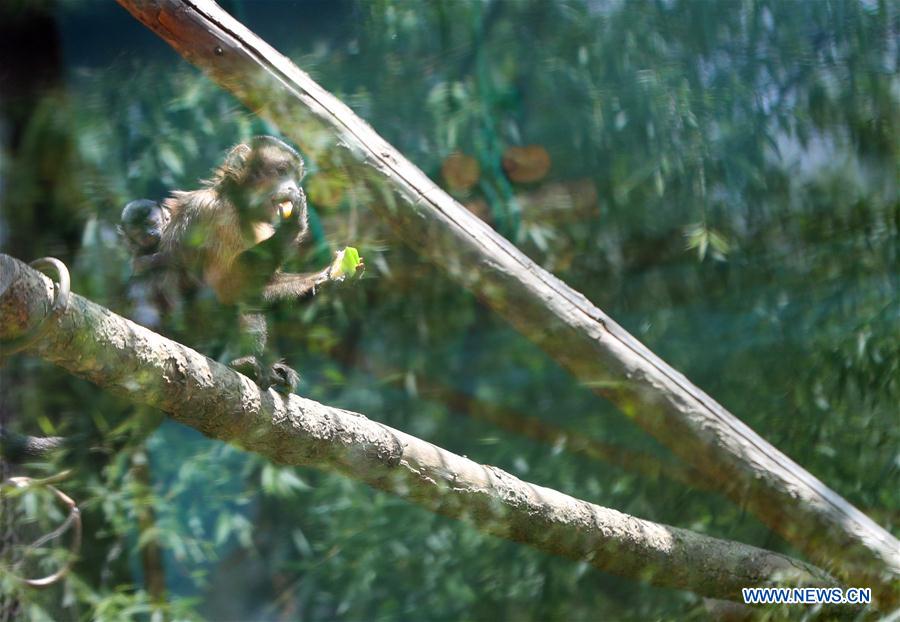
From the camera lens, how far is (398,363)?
110 inches

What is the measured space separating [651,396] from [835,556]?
0.57 metres

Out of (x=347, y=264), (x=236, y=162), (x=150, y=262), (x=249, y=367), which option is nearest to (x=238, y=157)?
(x=236, y=162)

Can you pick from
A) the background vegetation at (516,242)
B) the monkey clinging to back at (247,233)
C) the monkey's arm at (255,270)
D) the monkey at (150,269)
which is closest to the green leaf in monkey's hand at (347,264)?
the monkey clinging to back at (247,233)

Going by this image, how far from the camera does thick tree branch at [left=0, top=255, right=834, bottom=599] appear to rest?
112cm

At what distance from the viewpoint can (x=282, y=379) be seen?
145 cm

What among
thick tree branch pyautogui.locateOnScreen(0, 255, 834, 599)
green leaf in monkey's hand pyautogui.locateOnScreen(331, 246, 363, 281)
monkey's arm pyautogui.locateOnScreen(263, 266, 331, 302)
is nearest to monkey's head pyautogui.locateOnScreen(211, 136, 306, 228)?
monkey's arm pyautogui.locateOnScreen(263, 266, 331, 302)

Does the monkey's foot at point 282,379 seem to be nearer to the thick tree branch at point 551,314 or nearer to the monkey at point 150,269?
the monkey at point 150,269

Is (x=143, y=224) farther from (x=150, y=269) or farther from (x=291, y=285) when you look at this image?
(x=291, y=285)

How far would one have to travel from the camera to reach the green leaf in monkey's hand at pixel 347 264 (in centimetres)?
160

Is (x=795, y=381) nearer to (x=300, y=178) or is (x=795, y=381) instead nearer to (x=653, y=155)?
(x=653, y=155)

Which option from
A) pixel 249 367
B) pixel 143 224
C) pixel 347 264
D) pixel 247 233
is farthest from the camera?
pixel 143 224

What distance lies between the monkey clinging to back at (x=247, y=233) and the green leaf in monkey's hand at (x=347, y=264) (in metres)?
0.06

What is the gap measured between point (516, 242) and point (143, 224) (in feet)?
3.57

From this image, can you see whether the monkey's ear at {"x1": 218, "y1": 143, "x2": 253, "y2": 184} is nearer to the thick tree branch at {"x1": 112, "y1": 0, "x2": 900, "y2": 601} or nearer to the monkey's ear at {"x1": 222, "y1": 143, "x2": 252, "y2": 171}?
the monkey's ear at {"x1": 222, "y1": 143, "x2": 252, "y2": 171}
